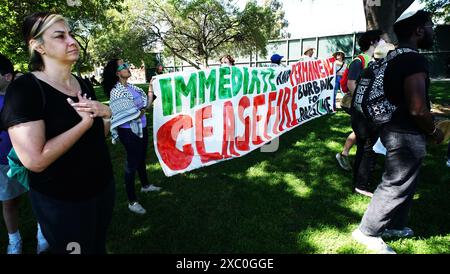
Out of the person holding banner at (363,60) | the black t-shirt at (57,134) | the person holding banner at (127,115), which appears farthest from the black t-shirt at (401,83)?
the person holding banner at (127,115)

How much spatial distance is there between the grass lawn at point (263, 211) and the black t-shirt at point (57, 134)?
67.9 inches

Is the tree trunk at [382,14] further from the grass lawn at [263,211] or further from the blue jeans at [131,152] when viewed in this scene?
the blue jeans at [131,152]

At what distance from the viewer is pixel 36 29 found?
1.69 meters

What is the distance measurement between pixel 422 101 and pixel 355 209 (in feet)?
6.10

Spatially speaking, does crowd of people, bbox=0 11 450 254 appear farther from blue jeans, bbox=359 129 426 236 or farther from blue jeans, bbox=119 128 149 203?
blue jeans, bbox=119 128 149 203

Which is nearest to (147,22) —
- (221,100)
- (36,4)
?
(36,4)

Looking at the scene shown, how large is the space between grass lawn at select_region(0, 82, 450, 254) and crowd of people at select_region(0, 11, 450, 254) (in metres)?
0.41

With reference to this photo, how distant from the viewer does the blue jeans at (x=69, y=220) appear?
1781 millimetres

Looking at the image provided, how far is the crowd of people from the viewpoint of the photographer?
5.20 feet

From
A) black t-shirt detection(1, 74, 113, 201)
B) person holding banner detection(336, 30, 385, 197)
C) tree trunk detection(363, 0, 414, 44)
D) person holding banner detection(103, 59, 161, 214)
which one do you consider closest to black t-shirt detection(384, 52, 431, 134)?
person holding banner detection(336, 30, 385, 197)

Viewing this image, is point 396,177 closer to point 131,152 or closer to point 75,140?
point 75,140

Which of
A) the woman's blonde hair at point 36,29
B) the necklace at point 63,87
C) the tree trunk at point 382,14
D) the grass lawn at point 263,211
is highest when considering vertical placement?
the tree trunk at point 382,14

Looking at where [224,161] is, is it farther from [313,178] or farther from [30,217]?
[30,217]

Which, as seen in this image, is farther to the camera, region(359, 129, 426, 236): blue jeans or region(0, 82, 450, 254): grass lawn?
region(0, 82, 450, 254): grass lawn
